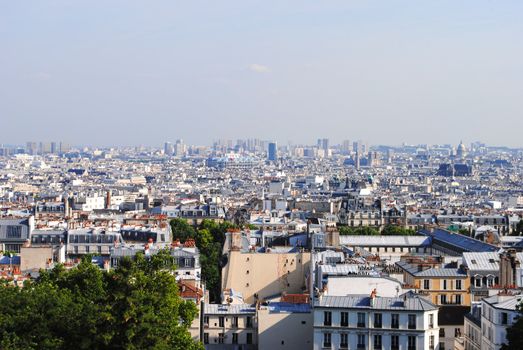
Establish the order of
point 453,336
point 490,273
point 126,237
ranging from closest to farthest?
point 453,336 → point 490,273 → point 126,237

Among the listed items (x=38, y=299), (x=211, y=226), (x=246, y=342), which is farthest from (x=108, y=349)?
(x=211, y=226)

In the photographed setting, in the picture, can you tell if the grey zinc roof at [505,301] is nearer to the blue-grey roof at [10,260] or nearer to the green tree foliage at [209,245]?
the green tree foliage at [209,245]

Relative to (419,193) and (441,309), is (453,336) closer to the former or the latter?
(441,309)

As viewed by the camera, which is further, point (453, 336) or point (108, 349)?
point (453, 336)

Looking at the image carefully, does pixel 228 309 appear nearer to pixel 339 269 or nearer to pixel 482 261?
pixel 339 269

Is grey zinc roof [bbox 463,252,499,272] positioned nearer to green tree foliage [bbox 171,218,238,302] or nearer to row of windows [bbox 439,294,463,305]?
row of windows [bbox 439,294,463,305]

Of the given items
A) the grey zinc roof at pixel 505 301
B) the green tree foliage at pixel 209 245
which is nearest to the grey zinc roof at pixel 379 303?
the grey zinc roof at pixel 505 301

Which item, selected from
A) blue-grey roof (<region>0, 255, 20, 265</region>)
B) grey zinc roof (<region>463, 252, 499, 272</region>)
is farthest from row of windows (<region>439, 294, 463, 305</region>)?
blue-grey roof (<region>0, 255, 20, 265</region>)
